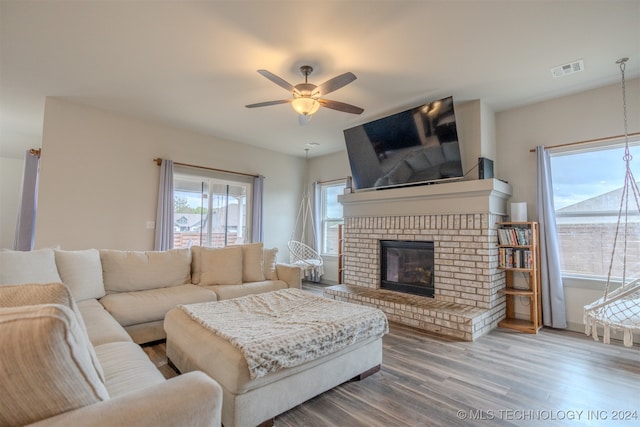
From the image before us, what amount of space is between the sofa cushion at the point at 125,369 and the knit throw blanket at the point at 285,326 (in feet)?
1.23

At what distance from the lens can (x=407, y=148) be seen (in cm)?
367

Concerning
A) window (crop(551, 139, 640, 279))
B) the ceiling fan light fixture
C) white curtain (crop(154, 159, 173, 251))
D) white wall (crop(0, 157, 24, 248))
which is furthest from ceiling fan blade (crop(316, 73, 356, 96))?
white wall (crop(0, 157, 24, 248))

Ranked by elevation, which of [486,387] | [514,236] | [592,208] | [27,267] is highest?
[592,208]

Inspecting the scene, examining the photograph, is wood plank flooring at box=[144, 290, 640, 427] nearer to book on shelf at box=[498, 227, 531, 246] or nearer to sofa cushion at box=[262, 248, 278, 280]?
book on shelf at box=[498, 227, 531, 246]

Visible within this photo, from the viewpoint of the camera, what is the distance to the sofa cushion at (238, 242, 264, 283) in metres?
3.59

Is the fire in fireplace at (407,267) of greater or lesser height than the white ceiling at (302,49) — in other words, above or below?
below

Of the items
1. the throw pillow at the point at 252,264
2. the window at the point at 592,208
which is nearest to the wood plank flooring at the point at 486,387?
the window at the point at 592,208

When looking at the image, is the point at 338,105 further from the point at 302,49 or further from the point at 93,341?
the point at 93,341

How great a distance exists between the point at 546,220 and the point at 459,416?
8.34 feet

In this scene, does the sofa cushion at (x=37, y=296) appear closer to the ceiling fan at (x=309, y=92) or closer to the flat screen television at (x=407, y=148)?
the ceiling fan at (x=309, y=92)

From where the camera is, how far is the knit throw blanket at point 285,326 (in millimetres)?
1579

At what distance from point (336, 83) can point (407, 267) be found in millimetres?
2512

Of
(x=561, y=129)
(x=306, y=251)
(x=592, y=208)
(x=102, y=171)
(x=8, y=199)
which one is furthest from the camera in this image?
(x=306, y=251)

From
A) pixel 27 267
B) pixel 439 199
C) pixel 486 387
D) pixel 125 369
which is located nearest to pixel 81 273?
pixel 27 267
